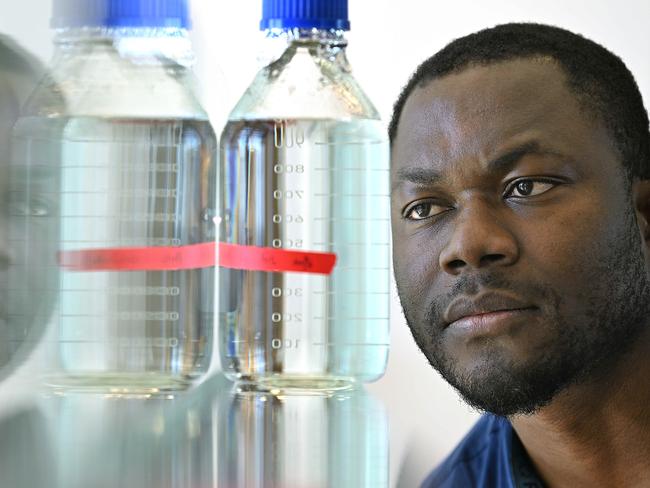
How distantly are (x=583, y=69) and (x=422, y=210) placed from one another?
0.83ft

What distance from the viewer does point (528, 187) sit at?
1151 mm

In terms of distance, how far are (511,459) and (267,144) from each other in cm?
55

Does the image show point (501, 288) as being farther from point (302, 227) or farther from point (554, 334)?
point (302, 227)

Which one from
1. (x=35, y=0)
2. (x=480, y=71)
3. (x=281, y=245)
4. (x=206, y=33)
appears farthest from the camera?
(x=206, y=33)

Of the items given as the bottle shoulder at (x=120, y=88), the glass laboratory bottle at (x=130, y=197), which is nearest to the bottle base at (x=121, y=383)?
the glass laboratory bottle at (x=130, y=197)

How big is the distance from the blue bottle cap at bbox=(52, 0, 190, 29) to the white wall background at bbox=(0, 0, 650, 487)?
85cm

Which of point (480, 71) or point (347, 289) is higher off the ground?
point (480, 71)

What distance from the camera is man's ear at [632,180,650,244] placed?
1.22m

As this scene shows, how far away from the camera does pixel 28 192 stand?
2.10 ft

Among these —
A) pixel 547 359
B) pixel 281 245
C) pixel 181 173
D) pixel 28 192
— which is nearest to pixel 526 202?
pixel 547 359

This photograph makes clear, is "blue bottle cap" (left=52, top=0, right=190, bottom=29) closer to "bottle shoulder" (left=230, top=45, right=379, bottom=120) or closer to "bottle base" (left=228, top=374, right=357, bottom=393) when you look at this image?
"bottle shoulder" (left=230, top=45, right=379, bottom=120)

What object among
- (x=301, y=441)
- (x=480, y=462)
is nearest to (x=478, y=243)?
(x=301, y=441)

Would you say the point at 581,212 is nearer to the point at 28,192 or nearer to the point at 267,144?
the point at 267,144

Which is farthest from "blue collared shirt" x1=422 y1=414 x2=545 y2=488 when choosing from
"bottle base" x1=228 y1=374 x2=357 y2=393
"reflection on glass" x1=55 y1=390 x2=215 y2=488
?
"reflection on glass" x1=55 y1=390 x2=215 y2=488
